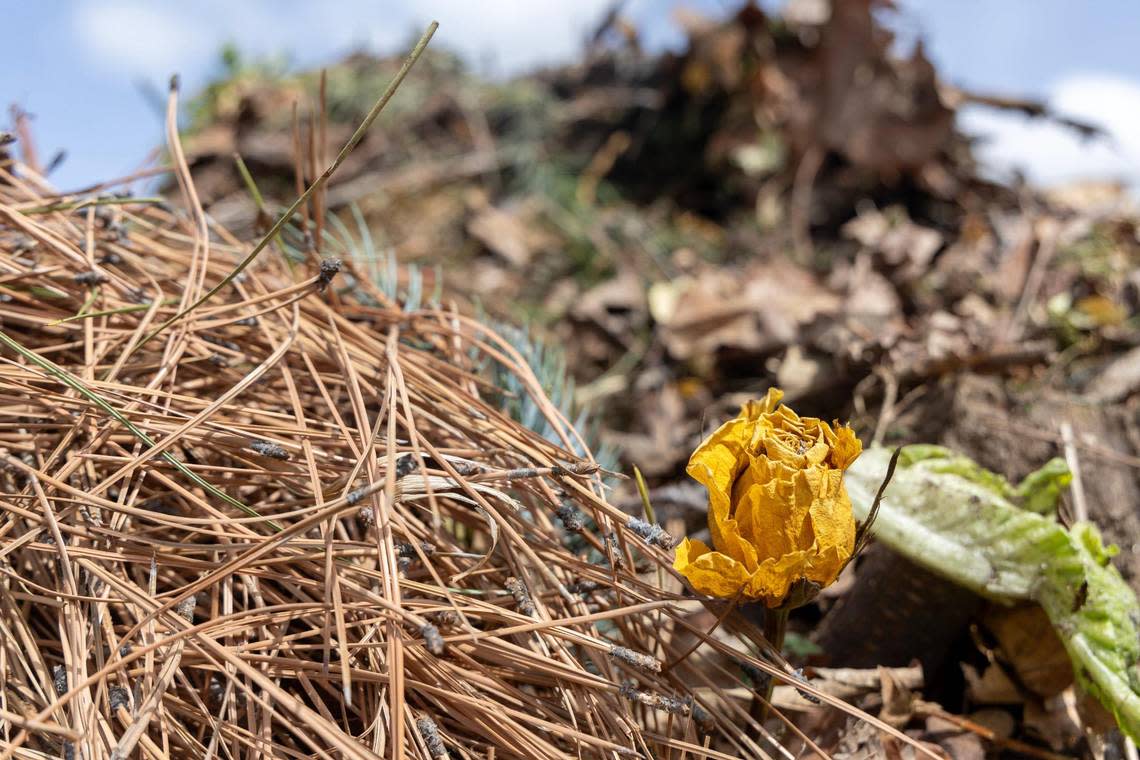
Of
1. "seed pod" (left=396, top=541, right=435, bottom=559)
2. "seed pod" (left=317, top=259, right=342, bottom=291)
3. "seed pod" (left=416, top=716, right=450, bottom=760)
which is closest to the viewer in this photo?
"seed pod" (left=416, top=716, right=450, bottom=760)

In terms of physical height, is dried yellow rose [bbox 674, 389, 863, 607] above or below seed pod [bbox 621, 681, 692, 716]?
above

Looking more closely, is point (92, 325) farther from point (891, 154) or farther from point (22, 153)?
point (891, 154)

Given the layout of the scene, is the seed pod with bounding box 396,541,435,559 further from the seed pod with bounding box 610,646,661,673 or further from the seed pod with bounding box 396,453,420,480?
the seed pod with bounding box 610,646,661,673

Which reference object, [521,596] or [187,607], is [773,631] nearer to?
[521,596]

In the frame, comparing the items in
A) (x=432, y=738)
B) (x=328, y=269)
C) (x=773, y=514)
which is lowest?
(x=432, y=738)

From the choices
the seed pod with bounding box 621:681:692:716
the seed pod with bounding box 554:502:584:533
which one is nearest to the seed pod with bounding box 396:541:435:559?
the seed pod with bounding box 554:502:584:533

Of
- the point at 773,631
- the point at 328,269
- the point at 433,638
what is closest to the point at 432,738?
the point at 433,638
